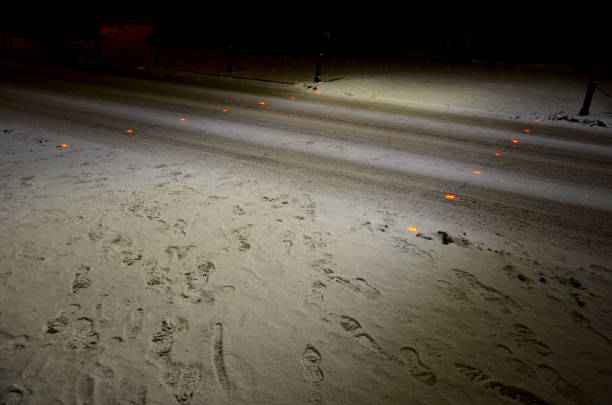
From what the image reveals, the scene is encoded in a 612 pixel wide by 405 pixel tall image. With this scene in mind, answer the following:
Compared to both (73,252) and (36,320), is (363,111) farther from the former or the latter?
(36,320)

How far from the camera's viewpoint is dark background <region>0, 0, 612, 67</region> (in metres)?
18.0

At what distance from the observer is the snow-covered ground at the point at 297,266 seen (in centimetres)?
269

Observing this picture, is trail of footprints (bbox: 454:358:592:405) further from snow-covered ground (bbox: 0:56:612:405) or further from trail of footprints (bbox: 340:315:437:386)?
trail of footprints (bbox: 340:315:437:386)

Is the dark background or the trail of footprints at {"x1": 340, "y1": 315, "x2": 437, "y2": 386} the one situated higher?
the dark background

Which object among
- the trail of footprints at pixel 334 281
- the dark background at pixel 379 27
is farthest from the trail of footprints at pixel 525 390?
the dark background at pixel 379 27

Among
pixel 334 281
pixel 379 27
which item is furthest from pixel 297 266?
pixel 379 27

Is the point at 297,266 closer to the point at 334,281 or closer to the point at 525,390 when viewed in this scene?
the point at 334,281

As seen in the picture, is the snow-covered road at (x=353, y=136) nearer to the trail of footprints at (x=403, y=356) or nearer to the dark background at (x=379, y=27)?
the trail of footprints at (x=403, y=356)

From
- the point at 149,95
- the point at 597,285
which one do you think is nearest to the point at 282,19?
the point at 149,95

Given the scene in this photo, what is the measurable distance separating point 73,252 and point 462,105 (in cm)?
1039

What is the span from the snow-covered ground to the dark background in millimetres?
12491

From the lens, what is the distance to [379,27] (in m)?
20.5

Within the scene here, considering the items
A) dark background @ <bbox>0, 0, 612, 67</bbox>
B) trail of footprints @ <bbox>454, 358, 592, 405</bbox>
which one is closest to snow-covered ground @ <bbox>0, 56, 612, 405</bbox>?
trail of footprints @ <bbox>454, 358, 592, 405</bbox>

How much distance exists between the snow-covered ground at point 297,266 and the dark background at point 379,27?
12491mm
